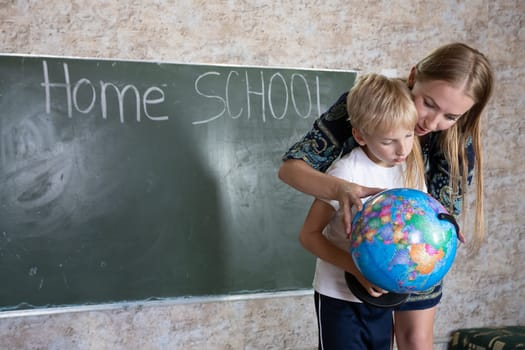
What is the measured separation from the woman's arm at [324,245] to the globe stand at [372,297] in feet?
0.05

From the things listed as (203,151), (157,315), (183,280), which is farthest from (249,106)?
(157,315)

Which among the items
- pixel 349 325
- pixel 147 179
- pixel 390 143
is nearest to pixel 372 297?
pixel 349 325

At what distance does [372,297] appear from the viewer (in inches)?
59.0

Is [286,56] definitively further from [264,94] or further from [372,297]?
[372,297]

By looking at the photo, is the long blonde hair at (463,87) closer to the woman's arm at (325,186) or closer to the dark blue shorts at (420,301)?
the dark blue shorts at (420,301)

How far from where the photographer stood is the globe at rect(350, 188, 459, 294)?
136 cm

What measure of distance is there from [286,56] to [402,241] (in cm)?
195

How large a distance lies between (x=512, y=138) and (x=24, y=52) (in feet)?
9.52

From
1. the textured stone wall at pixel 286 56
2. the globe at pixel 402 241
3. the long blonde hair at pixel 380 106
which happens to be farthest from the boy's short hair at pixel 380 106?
the textured stone wall at pixel 286 56

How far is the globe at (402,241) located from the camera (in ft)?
4.46

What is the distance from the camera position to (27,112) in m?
2.72

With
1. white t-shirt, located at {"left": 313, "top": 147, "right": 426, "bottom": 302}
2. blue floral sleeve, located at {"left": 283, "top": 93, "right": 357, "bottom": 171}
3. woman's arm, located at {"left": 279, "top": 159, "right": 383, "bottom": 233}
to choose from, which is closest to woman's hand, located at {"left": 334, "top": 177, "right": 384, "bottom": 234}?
woman's arm, located at {"left": 279, "top": 159, "right": 383, "bottom": 233}

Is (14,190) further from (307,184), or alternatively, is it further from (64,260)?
(307,184)

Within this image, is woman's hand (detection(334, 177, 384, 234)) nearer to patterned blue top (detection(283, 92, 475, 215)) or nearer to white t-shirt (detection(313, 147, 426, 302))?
white t-shirt (detection(313, 147, 426, 302))
